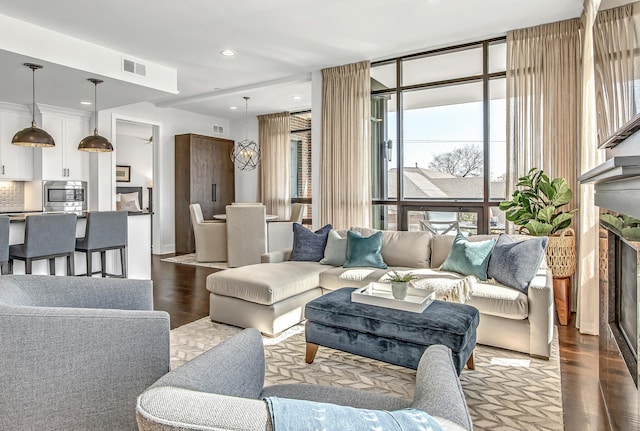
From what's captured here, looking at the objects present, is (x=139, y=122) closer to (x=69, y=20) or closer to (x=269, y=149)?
(x=269, y=149)

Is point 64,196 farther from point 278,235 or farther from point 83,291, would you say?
point 83,291

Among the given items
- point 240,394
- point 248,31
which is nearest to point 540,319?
point 240,394

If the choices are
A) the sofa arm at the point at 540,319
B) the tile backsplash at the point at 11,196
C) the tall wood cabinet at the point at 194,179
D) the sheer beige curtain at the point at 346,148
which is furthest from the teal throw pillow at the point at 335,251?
the tile backsplash at the point at 11,196

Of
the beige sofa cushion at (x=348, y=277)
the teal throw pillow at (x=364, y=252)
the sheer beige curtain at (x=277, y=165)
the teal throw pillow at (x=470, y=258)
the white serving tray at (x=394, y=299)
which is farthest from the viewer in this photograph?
the sheer beige curtain at (x=277, y=165)

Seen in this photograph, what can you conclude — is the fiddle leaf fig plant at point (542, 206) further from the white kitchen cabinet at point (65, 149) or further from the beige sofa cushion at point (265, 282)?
the white kitchen cabinet at point (65, 149)

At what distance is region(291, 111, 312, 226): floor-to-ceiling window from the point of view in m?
8.29

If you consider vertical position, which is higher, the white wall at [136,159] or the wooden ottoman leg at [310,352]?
the white wall at [136,159]

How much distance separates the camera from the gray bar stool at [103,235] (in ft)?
14.1

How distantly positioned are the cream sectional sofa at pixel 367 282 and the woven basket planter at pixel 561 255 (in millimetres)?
393

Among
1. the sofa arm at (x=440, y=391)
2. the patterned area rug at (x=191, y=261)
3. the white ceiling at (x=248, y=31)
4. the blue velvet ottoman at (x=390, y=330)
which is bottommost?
the patterned area rug at (x=191, y=261)

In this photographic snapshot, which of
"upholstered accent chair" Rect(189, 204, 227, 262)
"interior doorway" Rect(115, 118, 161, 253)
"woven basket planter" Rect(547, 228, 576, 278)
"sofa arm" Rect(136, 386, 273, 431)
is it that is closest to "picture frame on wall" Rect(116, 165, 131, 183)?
"interior doorway" Rect(115, 118, 161, 253)

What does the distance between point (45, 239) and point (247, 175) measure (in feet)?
17.3

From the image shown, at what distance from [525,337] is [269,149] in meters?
6.53

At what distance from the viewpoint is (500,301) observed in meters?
2.88
